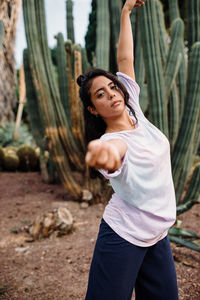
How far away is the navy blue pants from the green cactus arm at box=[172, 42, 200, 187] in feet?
6.47

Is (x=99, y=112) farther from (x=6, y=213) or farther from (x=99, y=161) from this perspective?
(x=6, y=213)

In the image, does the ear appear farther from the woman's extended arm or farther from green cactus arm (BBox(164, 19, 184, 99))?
green cactus arm (BBox(164, 19, 184, 99))

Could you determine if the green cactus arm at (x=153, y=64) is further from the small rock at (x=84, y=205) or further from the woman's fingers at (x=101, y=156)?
the woman's fingers at (x=101, y=156)

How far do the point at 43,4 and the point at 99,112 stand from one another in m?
3.21

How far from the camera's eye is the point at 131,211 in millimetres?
1070

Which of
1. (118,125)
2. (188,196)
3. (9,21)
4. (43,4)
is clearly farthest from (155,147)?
(9,21)

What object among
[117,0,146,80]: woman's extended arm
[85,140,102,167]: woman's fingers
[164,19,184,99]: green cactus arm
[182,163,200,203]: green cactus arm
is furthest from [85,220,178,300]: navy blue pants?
[164,19,184,99]: green cactus arm

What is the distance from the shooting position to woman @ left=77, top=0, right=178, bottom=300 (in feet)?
3.40

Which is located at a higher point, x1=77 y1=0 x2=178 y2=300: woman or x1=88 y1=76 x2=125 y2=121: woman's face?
x1=88 y1=76 x2=125 y2=121: woman's face

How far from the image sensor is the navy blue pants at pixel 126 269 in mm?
1044

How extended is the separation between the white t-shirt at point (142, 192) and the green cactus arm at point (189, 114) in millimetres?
1950

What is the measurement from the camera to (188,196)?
311 cm

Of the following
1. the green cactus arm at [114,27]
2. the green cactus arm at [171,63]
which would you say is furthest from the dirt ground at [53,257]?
the green cactus arm at [114,27]

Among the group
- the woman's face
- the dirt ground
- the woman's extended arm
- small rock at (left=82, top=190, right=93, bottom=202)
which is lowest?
the dirt ground
